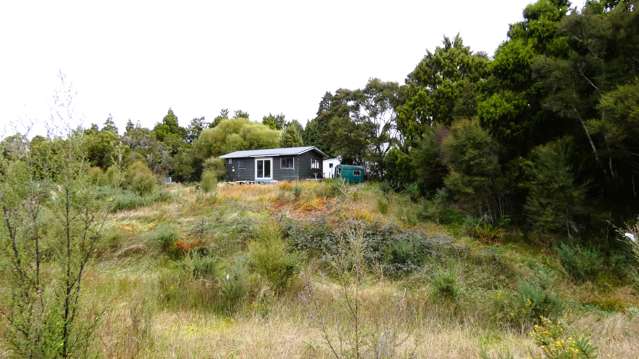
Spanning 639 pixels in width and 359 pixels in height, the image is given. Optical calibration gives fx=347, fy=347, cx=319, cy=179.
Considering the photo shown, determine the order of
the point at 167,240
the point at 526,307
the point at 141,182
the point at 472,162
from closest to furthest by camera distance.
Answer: the point at 526,307
the point at 167,240
the point at 472,162
the point at 141,182

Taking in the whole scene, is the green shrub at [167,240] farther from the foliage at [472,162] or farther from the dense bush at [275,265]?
the foliage at [472,162]

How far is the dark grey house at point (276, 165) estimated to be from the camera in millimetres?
24250

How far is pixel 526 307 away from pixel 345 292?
3323mm

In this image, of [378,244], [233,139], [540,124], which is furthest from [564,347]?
[233,139]

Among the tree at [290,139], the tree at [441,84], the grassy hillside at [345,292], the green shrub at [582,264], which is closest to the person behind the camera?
the grassy hillside at [345,292]

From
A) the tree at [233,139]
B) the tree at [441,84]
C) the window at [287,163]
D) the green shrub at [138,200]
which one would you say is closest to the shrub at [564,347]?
the green shrub at [138,200]

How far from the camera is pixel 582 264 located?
325 inches

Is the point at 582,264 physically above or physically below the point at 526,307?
below

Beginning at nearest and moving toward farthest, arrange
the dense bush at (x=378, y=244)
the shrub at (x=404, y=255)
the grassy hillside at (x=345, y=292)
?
the grassy hillside at (x=345, y=292) < the shrub at (x=404, y=255) < the dense bush at (x=378, y=244)

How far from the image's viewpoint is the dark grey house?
24250 millimetres

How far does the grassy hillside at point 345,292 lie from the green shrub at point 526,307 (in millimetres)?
18

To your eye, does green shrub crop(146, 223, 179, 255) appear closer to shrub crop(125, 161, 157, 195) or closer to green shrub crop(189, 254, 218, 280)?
green shrub crop(189, 254, 218, 280)

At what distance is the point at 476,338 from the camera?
364 cm

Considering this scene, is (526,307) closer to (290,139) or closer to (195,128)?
(290,139)
